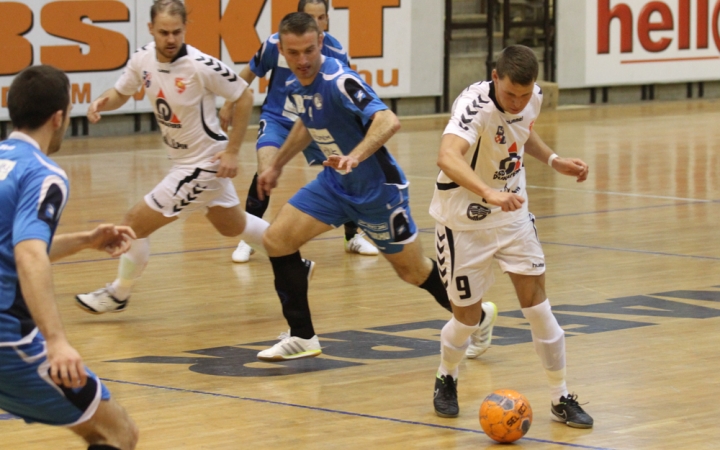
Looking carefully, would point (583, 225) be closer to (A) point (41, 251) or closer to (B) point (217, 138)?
(B) point (217, 138)

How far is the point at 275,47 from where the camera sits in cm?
891

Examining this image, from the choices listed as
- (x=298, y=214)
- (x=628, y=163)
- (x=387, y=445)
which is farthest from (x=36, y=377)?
(x=628, y=163)

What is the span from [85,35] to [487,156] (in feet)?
44.0

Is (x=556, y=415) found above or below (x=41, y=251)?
below

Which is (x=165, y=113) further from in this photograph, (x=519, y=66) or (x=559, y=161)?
(x=519, y=66)

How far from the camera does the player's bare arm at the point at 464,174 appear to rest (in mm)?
4559

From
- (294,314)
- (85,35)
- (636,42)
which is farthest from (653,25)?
(294,314)

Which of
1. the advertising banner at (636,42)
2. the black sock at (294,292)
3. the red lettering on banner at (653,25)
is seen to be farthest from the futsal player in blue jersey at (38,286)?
→ the red lettering on banner at (653,25)

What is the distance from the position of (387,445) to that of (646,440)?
1023mm

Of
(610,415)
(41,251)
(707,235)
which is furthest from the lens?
(707,235)

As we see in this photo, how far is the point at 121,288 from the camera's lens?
23.8 feet

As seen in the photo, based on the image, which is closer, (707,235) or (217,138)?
(217,138)

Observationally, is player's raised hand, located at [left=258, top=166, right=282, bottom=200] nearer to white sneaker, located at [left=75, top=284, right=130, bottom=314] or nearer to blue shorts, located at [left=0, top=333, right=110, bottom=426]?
white sneaker, located at [left=75, top=284, right=130, bottom=314]

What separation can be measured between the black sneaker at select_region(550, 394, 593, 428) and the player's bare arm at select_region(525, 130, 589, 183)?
99 cm
